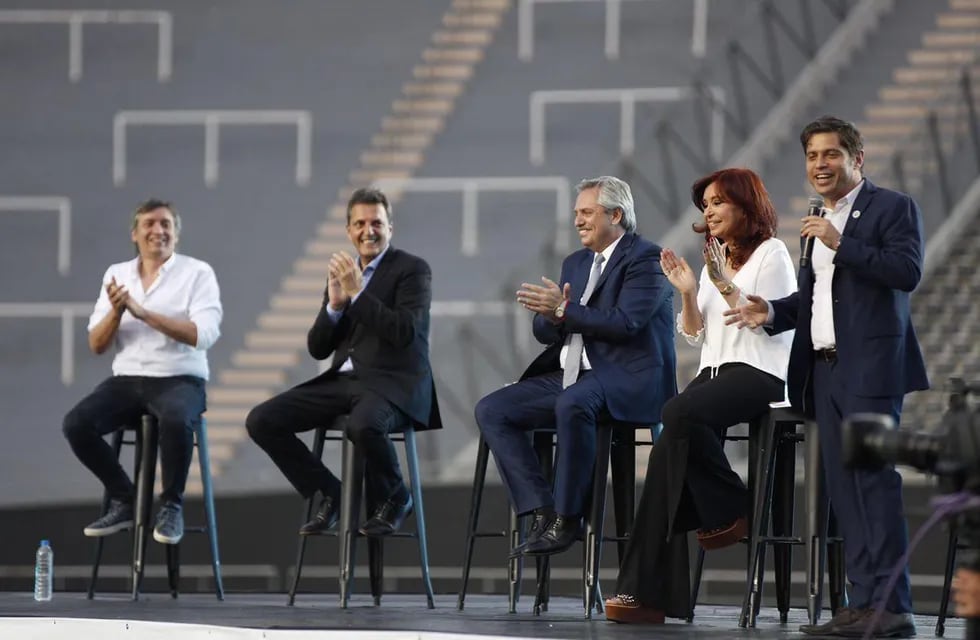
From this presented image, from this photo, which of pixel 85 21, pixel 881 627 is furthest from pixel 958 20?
pixel 881 627

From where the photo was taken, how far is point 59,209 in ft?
36.9

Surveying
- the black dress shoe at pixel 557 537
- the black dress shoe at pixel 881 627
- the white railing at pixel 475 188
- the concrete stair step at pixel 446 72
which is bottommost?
the black dress shoe at pixel 881 627

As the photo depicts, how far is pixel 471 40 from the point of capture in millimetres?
11945

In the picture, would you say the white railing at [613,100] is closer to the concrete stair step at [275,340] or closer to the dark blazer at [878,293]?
the concrete stair step at [275,340]

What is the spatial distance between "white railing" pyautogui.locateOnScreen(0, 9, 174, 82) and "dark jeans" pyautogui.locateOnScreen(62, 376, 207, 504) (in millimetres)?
6716

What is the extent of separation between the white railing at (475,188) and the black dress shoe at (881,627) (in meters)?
7.12

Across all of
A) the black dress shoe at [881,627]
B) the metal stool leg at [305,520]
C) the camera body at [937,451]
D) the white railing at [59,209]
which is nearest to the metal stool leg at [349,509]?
the metal stool leg at [305,520]

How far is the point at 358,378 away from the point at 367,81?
706cm

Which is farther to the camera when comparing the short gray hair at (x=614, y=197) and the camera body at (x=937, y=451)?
the short gray hair at (x=614, y=197)

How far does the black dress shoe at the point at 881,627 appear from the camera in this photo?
3.80m

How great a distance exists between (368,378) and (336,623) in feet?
3.61

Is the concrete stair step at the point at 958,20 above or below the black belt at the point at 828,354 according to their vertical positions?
above

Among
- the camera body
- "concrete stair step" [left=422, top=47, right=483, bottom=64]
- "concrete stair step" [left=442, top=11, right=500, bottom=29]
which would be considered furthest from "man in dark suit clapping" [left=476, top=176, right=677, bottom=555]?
"concrete stair step" [left=442, top=11, right=500, bottom=29]

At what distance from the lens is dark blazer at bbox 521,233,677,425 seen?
4.59 m
